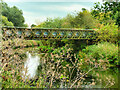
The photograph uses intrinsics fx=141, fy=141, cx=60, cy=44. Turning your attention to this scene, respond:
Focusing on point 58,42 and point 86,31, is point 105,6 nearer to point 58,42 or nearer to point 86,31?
point 86,31

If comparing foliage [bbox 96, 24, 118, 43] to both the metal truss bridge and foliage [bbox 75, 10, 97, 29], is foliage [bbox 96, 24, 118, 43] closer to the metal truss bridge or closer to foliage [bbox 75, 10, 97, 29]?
the metal truss bridge

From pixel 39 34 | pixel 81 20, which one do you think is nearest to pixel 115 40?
pixel 81 20

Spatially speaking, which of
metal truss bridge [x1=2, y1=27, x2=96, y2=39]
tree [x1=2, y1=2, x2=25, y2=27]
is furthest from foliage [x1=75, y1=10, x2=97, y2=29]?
tree [x1=2, y1=2, x2=25, y2=27]

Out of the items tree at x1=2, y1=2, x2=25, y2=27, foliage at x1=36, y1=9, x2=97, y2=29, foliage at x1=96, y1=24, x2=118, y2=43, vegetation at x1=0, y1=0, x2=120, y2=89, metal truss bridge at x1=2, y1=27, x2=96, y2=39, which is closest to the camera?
vegetation at x1=0, y1=0, x2=120, y2=89

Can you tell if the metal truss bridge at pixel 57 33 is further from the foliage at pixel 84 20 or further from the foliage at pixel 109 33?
the foliage at pixel 84 20

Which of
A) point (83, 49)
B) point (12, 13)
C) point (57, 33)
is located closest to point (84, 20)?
point (83, 49)

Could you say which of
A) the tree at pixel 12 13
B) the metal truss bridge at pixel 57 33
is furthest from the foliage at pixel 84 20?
the tree at pixel 12 13

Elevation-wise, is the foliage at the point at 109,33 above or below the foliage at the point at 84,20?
below

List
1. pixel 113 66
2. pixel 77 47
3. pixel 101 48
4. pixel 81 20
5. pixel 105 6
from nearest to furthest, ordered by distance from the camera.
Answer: pixel 105 6 → pixel 113 66 → pixel 101 48 → pixel 77 47 → pixel 81 20

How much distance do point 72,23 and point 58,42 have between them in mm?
2431

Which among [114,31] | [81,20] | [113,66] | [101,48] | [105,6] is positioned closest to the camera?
[105,6]

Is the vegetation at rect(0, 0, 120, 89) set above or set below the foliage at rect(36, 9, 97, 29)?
below

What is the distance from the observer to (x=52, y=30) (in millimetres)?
10094

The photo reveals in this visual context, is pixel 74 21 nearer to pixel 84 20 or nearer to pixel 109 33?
pixel 84 20
